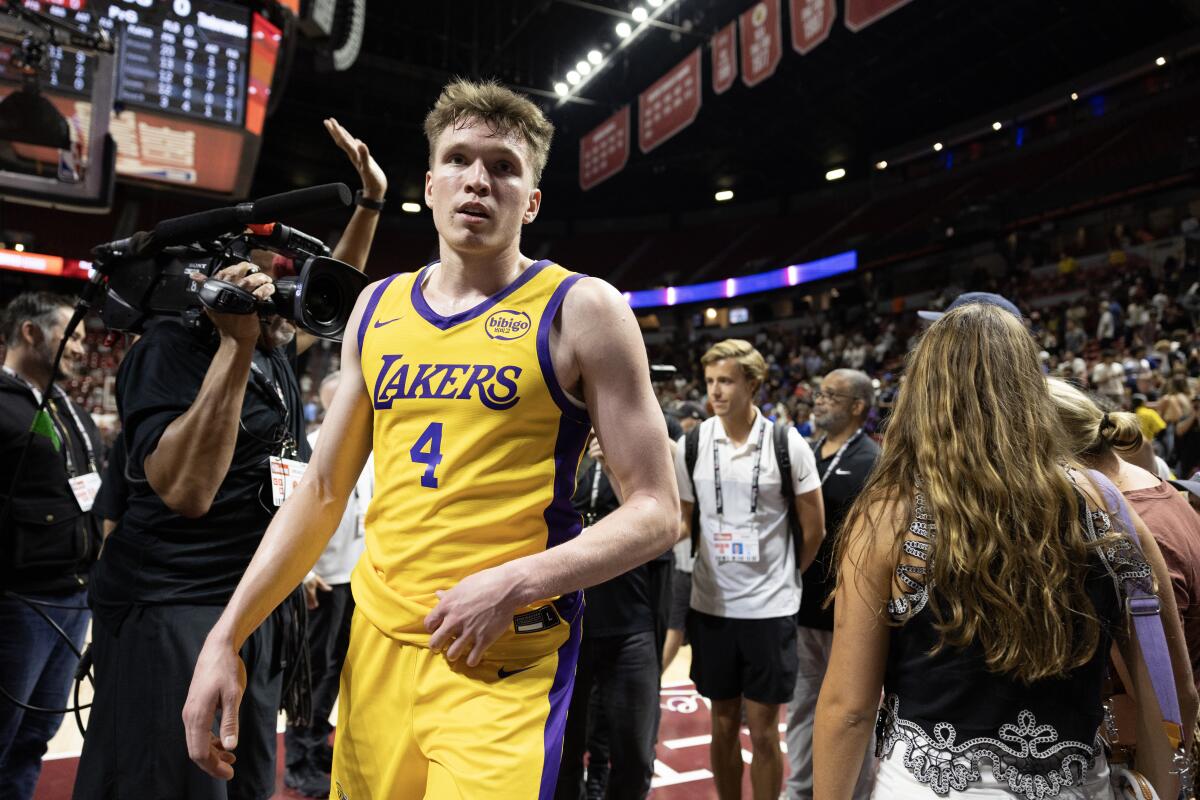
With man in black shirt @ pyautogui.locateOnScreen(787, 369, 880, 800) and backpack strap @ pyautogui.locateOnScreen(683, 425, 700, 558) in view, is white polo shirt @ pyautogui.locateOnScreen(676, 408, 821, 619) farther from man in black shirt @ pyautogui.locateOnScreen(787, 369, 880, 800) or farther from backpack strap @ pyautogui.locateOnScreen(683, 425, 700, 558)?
man in black shirt @ pyautogui.locateOnScreen(787, 369, 880, 800)

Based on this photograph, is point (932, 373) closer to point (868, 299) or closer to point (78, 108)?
point (78, 108)

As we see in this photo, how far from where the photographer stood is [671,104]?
1253 centimetres

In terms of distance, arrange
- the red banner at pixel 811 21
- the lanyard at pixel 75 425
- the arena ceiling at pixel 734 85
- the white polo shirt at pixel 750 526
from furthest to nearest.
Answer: the arena ceiling at pixel 734 85, the red banner at pixel 811 21, the white polo shirt at pixel 750 526, the lanyard at pixel 75 425

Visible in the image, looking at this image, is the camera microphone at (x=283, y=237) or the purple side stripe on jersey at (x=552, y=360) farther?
the camera microphone at (x=283, y=237)

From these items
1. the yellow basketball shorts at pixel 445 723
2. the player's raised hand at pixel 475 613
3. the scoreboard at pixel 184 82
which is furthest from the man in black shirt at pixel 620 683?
the scoreboard at pixel 184 82

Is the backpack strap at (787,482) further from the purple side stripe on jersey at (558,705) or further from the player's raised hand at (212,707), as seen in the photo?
the player's raised hand at (212,707)

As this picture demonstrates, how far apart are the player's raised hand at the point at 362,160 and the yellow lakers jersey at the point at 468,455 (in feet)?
3.23

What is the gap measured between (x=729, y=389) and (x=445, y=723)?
2.69m

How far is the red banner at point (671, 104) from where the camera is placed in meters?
12.1

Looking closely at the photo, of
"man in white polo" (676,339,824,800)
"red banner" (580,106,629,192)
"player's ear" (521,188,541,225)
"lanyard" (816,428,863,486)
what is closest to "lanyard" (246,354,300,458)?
"player's ear" (521,188,541,225)

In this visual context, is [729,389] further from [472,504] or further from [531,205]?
[472,504]

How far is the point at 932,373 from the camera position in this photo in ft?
5.37

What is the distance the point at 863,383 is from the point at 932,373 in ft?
8.93

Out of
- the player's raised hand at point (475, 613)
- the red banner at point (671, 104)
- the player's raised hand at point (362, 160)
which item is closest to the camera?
the player's raised hand at point (475, 613)
